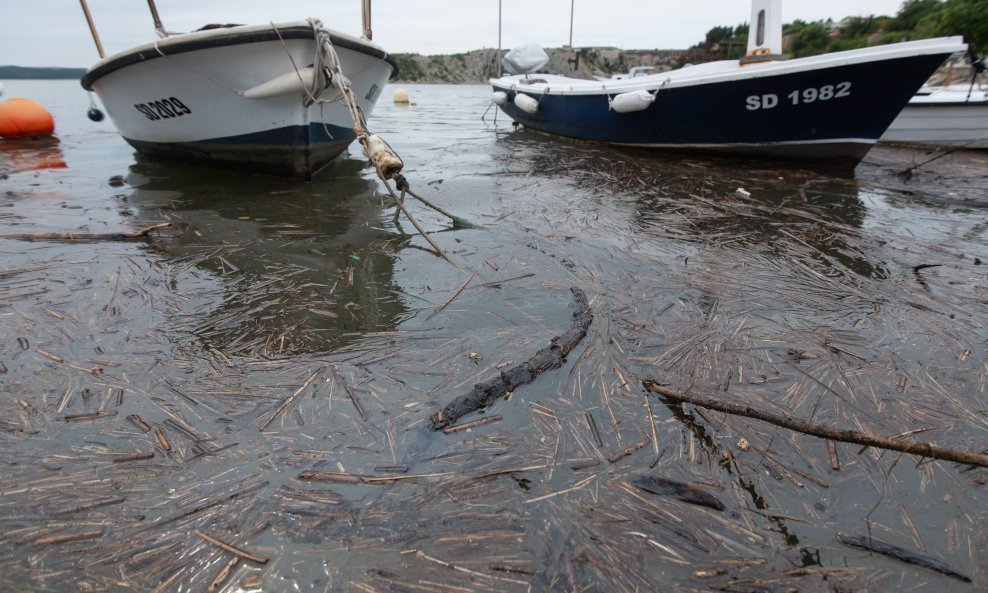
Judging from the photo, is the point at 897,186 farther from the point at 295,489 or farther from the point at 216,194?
the point at 216,194

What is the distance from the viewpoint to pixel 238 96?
16.8ft

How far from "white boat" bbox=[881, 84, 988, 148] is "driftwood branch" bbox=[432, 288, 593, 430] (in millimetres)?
9610

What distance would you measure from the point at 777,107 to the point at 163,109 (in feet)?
26.8

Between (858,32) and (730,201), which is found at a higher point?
(858,32)

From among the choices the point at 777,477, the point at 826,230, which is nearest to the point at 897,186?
the point at 826,230

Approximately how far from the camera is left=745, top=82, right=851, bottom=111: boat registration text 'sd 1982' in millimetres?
5745

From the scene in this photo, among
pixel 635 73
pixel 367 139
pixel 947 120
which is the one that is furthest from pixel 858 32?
pixel 367 139

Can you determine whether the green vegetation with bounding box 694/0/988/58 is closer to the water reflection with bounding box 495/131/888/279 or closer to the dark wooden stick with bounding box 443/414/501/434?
the water reflection with bounding box 495/131/888/279

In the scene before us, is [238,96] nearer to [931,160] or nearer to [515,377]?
[515,377]

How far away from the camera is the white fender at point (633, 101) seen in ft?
23.4

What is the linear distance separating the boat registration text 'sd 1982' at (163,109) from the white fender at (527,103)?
6.92 metres

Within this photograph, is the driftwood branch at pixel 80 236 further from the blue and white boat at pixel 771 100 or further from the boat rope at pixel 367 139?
the blue and white boat at pixel 771 100

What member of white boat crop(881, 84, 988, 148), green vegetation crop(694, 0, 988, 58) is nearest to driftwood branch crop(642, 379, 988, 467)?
white boat crop(881, 84, 988, 148)

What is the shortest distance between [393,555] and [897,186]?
296 inches
